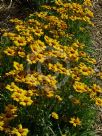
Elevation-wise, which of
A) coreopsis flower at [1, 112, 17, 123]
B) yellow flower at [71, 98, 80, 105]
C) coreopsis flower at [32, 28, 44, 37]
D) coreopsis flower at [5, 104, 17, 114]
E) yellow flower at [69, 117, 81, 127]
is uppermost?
coreopsis flower at [32, 28, 44, 37]

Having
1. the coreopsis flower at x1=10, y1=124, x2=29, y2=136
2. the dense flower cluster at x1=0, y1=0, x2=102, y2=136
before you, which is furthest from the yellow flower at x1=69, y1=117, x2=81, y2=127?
the coreopsis flower at x1=10, y1=124, x2=29, y2=136

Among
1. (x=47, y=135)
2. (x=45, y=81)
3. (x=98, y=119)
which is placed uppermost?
(x=45, y=81)

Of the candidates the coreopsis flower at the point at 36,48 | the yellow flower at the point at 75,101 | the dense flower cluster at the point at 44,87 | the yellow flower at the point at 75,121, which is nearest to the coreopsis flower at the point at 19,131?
the dense flower cluster at the point at 44,87

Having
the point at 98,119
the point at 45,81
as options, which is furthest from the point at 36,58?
the point at 98,119

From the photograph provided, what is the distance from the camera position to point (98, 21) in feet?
20.2

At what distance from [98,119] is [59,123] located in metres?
0.67

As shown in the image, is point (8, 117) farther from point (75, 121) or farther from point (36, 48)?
point (36, 48)

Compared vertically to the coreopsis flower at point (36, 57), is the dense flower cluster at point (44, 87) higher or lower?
lower

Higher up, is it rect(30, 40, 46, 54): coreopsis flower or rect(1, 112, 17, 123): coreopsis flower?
rect(30, 40, 46, 54): coreopsis flower

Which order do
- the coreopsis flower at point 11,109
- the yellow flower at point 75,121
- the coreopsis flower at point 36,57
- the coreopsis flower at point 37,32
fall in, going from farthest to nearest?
the coreopsis flower at point 37,32 < the coreopsis flower at point 36,57 < the yellow flower at point 75,121 < the coreopsis flower at point 11,109

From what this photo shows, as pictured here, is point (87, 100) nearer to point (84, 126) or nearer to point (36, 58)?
point (84, 126)

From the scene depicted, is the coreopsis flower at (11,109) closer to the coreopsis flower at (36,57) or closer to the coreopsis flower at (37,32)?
the coreopsis flower at (36,57)

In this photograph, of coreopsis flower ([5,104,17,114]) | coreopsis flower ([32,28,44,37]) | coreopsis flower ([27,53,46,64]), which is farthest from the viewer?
coreopsis flower ([32,28,44,37])

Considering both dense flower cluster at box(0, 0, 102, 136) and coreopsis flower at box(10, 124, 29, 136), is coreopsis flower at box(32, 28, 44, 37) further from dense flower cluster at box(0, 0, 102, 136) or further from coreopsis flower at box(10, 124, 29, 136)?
coreopsis flower at box(10, 124, 29, 136)
